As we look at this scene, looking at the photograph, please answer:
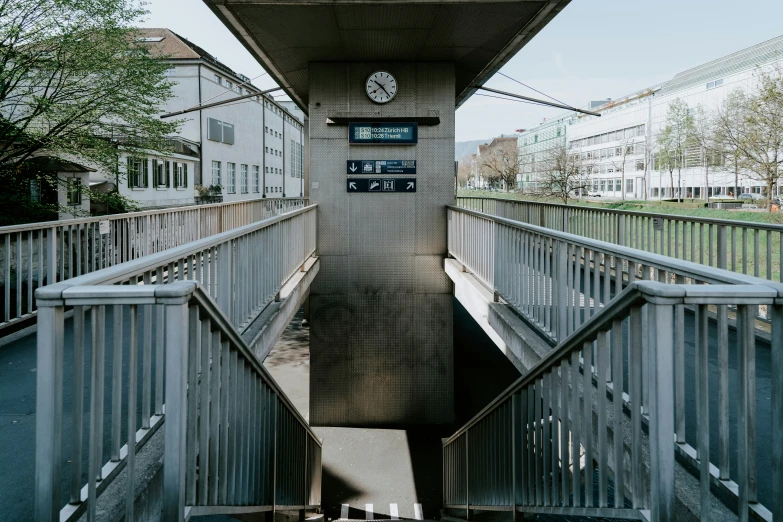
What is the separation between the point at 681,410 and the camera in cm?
269

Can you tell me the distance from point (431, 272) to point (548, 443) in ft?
29.0

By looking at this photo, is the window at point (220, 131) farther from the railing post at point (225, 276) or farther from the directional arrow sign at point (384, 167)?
the railing post at point (225, 276)

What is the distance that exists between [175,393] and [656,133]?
67.7 meters

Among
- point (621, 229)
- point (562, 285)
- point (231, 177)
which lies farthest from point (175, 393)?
point (231, 177)

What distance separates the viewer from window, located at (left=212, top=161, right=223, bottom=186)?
41.3 metres

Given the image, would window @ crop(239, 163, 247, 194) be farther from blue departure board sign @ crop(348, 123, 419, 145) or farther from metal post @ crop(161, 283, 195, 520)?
metal post @ crop(161, 283, 195, 520)

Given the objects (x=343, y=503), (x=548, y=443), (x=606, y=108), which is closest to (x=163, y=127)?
(x=343, y=503)

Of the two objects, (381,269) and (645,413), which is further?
(381,269)

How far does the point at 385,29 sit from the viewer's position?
9.98m

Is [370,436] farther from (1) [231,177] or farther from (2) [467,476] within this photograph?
(1) [231,177]

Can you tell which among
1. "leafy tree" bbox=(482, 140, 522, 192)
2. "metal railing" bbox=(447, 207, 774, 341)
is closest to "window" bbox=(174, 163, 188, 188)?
"leafy tree" bbox=(482, 140, 522, 192)

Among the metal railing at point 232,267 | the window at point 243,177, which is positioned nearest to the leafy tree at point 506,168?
the window at point 243,177

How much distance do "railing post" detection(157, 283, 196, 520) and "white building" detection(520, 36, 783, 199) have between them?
45.8 metres

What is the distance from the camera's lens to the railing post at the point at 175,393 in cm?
208
